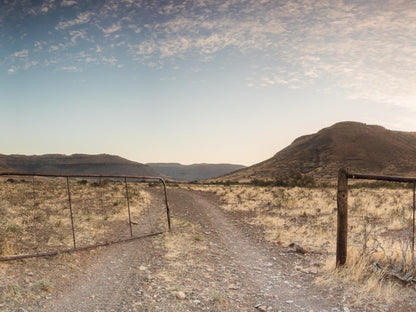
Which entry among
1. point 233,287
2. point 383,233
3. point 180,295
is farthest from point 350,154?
point 180,295

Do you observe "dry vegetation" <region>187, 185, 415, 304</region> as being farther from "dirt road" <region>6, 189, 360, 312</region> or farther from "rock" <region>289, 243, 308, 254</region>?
"dirt road" <region>6, 189, 360, 312</region>

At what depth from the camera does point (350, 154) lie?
9906 centimetres

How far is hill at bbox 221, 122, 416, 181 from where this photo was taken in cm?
8512

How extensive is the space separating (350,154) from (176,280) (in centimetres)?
10502

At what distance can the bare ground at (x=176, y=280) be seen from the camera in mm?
5707

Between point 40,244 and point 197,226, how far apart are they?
645 cm

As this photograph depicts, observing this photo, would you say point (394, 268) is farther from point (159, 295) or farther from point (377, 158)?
point (377, 158)

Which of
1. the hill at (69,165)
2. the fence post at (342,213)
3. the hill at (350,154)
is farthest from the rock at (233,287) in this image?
the hill at (69,165)

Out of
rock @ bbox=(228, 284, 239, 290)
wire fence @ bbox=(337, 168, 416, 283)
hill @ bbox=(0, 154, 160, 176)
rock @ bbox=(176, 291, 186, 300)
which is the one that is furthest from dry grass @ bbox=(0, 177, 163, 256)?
hill @ bbox=(0, 154, 160, 176)

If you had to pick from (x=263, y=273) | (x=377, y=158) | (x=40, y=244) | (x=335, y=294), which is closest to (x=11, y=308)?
(x=40, y=244)

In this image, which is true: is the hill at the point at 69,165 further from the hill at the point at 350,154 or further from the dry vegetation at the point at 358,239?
the dry vegetation at the point at 358,239

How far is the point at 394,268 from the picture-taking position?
6.60 meters

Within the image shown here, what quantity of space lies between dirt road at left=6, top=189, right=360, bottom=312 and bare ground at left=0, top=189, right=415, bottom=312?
0.06 ft

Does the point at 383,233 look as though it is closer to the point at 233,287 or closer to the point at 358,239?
the point at 358,239
